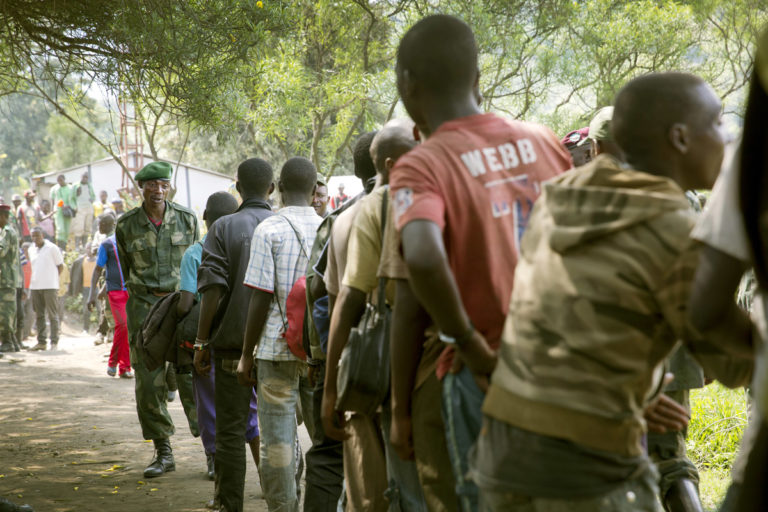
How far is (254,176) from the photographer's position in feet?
18.2

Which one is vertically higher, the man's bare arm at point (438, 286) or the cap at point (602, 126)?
the cap at point (602, 126)

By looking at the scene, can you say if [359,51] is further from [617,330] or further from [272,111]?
[617,330]

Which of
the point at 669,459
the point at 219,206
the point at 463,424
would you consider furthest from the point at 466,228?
the point at 219,206

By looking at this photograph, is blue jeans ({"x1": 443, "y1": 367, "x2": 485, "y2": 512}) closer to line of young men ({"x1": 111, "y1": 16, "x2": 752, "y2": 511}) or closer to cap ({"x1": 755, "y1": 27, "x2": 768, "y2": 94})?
line of young men ({"x1": 111, "y1": 16, "x2": 752, "y2": 511})

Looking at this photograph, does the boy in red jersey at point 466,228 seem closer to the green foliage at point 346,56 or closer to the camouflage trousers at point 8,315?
the green foliage at point 346,56

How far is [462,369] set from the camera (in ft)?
7.94

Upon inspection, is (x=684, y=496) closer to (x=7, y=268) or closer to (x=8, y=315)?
(x=7, y=268)

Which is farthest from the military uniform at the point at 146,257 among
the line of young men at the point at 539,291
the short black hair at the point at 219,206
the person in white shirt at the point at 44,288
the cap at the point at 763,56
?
the person in white shirt at the point at 44,288

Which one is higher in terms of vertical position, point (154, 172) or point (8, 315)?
point (154, 172)

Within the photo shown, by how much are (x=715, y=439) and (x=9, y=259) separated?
12390mm

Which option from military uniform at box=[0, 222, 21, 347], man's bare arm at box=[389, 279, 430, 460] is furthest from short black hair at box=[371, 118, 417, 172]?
military uniform at box=[0, 222, 21, 347]

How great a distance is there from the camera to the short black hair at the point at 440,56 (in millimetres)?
2625

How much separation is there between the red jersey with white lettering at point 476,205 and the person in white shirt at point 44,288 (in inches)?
607

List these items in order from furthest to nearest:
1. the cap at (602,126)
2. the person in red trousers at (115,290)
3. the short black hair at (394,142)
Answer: the person in red trousers at (115,290)
the cap at (602,126)
the short black hair at (394,142)
